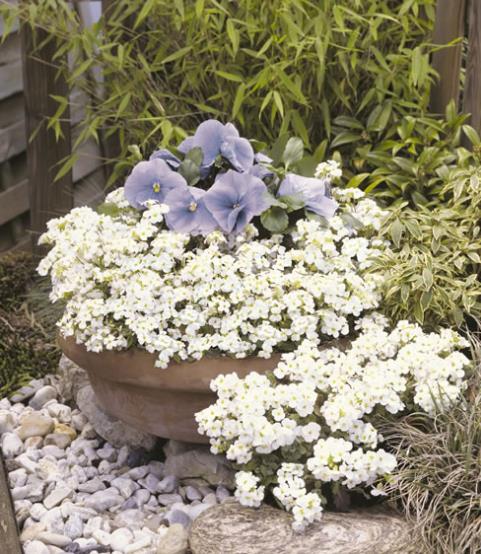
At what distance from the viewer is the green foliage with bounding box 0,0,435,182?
3.05 meters

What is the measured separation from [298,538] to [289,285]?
26.1 inches

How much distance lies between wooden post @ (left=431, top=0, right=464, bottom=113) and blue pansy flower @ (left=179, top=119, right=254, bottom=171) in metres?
0.96

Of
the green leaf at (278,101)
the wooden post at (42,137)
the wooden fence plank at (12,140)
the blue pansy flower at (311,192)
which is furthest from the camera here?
the wooden fence plank at (12,140)

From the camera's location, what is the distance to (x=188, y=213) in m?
2.53

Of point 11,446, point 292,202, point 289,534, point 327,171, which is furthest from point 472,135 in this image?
point 11,446

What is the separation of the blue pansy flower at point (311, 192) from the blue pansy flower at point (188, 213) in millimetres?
245

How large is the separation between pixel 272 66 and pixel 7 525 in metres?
1.64

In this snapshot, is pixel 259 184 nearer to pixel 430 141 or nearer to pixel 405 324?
pixel 405 324

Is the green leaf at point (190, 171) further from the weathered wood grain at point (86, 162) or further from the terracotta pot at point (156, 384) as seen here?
the weathered wood grain at point (86, 162)

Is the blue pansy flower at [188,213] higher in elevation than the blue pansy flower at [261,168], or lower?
lower

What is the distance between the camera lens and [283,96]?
317 centimetres

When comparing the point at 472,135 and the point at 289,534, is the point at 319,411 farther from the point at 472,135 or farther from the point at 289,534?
the point at 472,135

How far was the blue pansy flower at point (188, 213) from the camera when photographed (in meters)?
A: 2.51

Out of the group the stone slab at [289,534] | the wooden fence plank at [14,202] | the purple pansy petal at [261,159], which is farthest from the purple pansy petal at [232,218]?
the wooden fence plank at [14,202]
